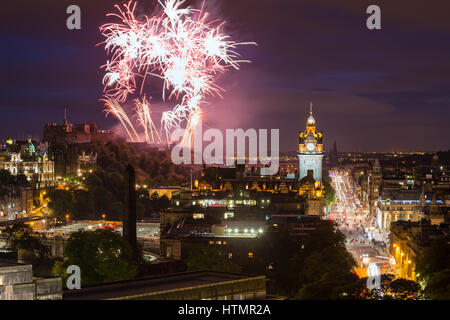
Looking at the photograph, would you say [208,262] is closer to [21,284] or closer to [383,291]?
[383,291]

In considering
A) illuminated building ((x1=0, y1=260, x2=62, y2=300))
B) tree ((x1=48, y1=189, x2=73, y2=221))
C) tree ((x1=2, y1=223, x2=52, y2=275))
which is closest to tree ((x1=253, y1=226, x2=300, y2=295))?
tree ((x1=2, y1=223, x2=52, y2=275))

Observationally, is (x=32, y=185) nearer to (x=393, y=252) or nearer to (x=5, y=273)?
(x=393, y=252)

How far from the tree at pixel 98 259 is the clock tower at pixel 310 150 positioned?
8622 cm

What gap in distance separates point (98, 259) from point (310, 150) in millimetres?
93846

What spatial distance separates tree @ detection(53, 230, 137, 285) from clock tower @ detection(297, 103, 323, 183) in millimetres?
86218

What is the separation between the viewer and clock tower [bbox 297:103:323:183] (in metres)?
147

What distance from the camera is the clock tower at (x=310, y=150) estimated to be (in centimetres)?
14662

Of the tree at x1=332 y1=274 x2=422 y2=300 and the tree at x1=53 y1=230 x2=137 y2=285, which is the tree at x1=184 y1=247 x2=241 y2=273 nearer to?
the tree at x1=53 y1=230 x2=137 y2=285

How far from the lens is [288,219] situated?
87.8 m

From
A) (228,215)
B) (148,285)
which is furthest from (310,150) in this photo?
(148,285)

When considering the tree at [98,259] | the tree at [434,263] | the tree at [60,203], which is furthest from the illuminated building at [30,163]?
the tree at [434,263]

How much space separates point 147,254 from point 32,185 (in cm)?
5800

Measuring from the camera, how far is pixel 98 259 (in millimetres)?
58594
